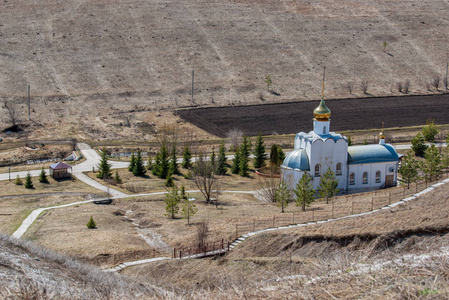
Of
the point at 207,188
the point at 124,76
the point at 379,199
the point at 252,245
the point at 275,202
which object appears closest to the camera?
the point at 252,245

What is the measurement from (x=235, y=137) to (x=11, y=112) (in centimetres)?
3319

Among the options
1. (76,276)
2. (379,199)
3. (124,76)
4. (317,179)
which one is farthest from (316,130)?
(124,76)

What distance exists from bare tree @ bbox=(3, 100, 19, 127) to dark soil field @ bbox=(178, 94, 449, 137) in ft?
75.2

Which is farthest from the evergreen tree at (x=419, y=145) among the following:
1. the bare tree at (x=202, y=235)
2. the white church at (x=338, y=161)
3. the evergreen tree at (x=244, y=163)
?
the bare tree at (x=202, y=235)

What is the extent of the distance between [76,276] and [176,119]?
6339cm

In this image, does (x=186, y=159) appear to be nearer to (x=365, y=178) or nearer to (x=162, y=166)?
(x=162, y=166)

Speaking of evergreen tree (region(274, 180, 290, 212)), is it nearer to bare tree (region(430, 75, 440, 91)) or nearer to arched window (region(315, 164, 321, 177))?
arched window (region(315, 164, 321, 177))

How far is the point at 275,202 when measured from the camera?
160 feet

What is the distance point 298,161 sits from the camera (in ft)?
167

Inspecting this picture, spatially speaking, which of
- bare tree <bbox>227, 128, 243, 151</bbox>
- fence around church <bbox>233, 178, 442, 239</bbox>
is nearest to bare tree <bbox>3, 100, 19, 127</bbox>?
bare tree <bbox>227, 128, 243, 151</bbox>

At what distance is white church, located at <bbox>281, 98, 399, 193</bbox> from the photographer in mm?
50938

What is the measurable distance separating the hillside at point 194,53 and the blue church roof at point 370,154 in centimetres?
3590

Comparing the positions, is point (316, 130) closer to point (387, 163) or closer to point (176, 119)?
point (387, 163)

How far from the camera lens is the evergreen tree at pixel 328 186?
45.2 m
